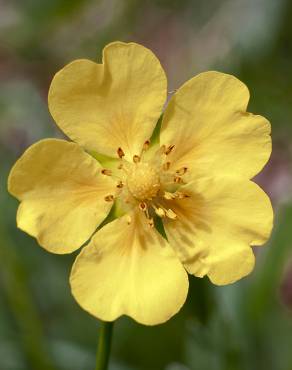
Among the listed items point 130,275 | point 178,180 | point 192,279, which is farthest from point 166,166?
point 192,279

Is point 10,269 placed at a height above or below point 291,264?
above

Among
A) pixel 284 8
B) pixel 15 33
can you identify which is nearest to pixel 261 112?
pixel 284 8

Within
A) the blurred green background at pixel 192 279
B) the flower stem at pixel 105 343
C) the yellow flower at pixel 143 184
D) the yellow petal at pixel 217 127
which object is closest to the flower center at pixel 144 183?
the yellow flower at pixel 143 184

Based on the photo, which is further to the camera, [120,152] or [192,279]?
[192,279]

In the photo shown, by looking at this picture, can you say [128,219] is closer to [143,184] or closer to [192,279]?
[143,184]

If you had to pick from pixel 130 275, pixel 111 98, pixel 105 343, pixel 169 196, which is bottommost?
pixel 105 343

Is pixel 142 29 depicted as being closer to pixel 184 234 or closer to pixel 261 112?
pixel 261 112

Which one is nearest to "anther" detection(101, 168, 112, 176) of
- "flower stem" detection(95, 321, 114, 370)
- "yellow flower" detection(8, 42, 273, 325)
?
"yellow flower" detection(8, 42, 273, 325)

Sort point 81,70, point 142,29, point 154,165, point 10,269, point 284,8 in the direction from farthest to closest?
point 142,29, point 284,8, point 10,269, point 154,165, point 81,70
